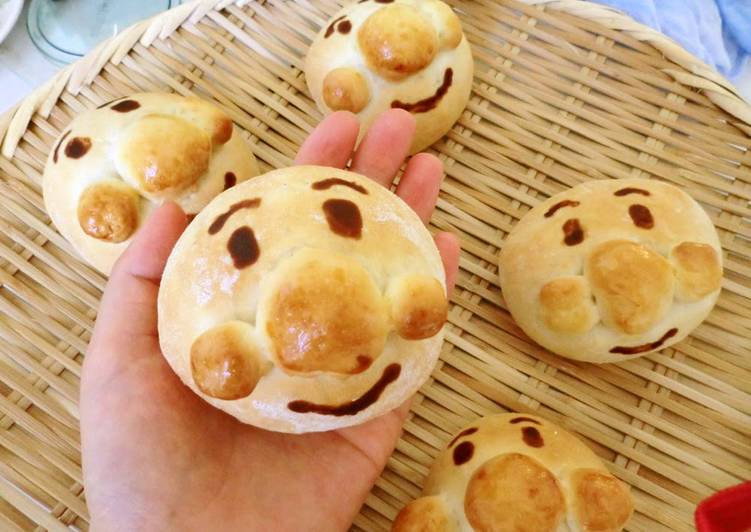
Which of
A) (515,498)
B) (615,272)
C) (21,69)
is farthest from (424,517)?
(21,69)

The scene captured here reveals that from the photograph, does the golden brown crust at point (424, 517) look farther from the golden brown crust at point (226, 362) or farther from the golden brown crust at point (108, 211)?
the golden brown crust at point (108, 211)

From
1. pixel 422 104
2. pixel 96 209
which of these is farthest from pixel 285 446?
pixel 422 104

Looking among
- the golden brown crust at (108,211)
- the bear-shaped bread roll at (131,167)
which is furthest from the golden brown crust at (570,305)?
the golden brown crust at (108,211)

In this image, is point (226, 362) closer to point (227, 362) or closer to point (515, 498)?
point (227, 362)

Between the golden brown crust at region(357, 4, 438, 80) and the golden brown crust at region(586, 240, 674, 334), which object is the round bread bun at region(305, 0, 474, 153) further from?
the golden brown crust at region(586, 240, 674, 334)

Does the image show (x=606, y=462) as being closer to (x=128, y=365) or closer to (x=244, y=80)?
(x=128, y=365)
